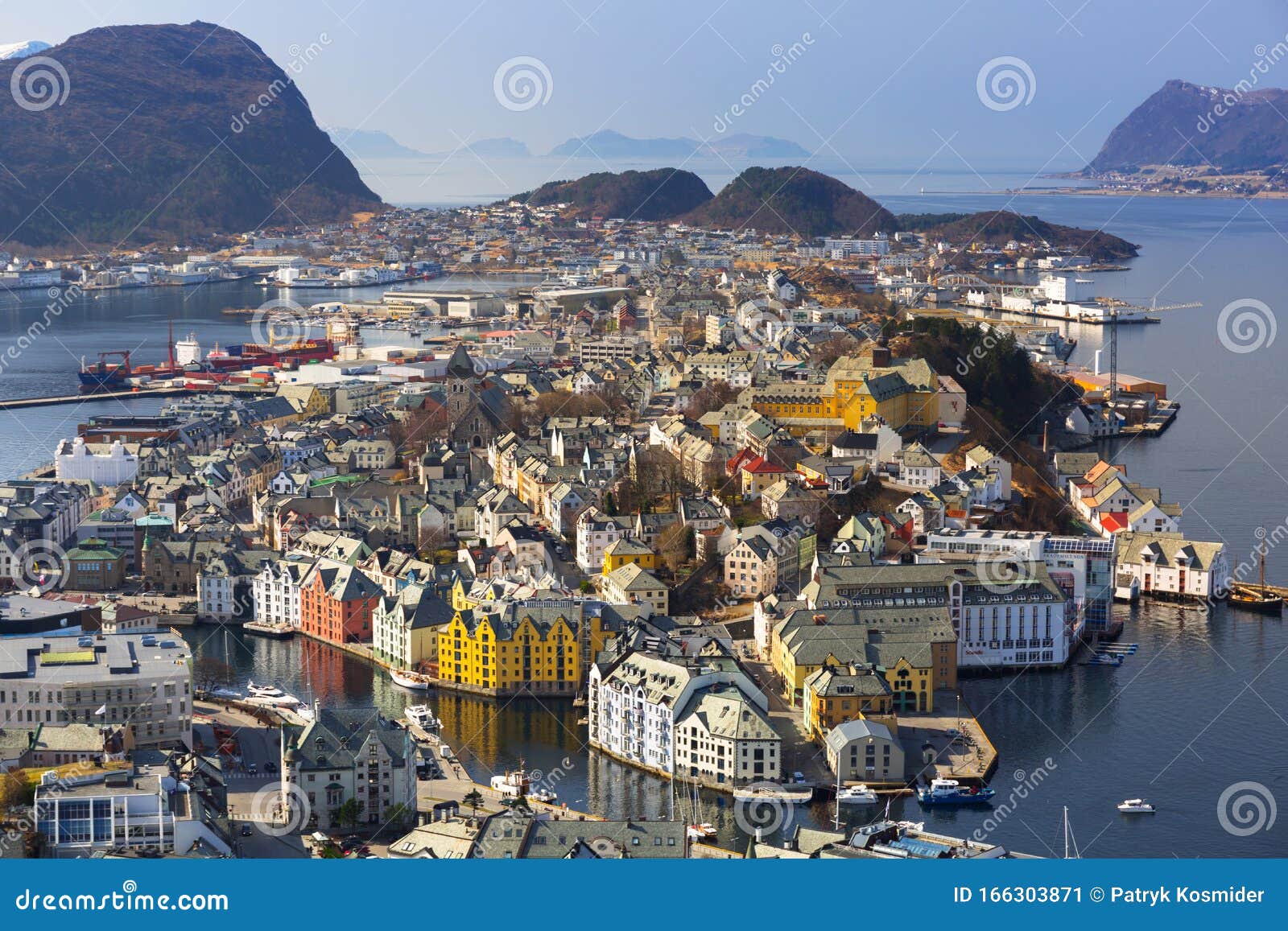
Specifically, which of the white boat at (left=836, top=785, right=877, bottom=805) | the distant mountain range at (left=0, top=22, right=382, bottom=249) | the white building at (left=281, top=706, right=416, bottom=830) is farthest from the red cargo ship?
the distant mountain range at (left=0, top=22, right=382, bottom=249)

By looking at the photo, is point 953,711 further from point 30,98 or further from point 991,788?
point 30,98

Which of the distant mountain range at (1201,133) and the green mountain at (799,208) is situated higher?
the distant mountain range at (1201,133)

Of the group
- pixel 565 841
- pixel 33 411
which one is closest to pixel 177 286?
pixel 33 411

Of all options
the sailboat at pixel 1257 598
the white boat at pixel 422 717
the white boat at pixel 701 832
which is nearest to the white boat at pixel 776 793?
the white boat at pixel 701 832

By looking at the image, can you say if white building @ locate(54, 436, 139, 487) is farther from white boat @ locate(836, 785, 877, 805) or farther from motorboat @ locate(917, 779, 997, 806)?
motorboat @ locate(917, 779, 997, 806)

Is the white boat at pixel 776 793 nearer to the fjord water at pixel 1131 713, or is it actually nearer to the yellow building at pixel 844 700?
the fjord water at pixel 1131 713

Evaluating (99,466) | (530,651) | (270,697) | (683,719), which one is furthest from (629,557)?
(99,466)
